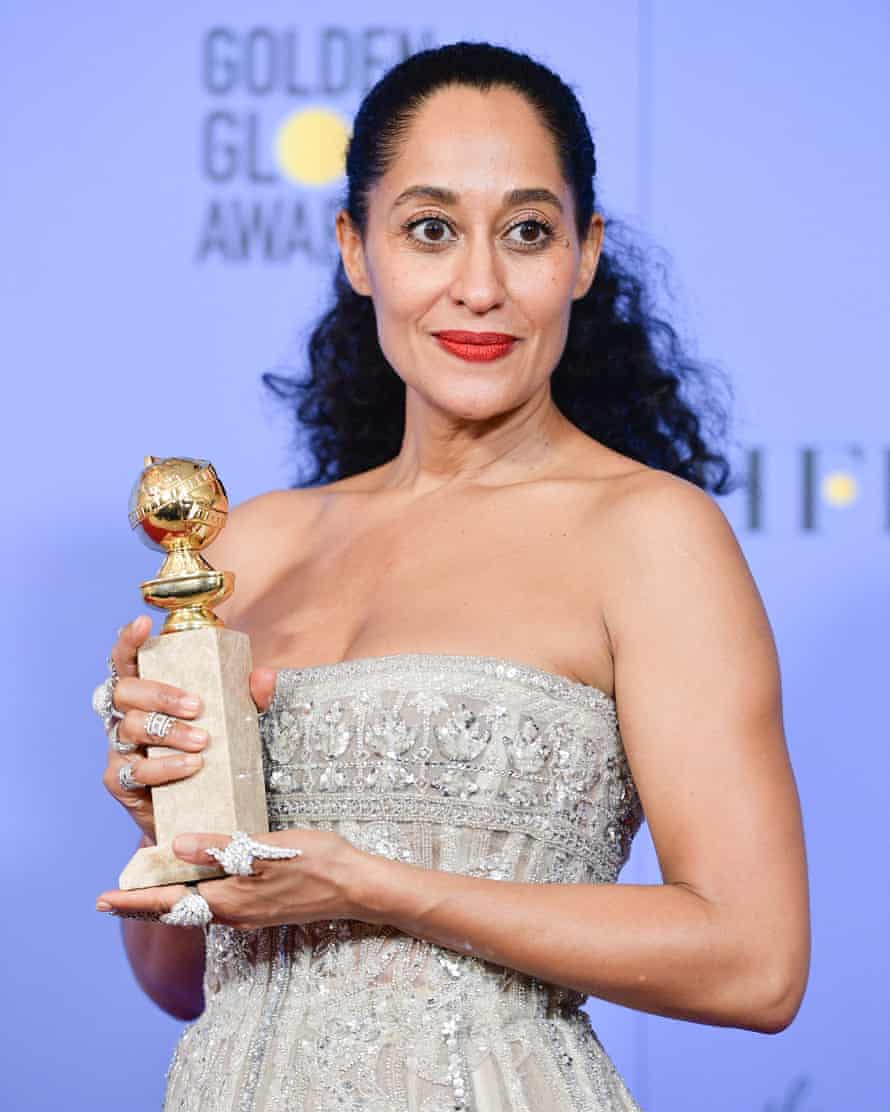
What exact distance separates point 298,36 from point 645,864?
1172mm

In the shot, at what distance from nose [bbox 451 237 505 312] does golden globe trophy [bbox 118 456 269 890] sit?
0.33m

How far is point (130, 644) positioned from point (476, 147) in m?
0.56

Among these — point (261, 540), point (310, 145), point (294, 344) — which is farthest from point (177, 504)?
point (310, 145)

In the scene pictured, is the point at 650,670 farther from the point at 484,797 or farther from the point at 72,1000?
→ the point at 72,1000

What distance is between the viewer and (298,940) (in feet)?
5.16

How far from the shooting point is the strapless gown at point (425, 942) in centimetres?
149

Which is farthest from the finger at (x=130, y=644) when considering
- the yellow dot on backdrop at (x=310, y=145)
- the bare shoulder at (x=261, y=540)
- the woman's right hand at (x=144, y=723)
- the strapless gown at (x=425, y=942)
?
the yellow dot on backdrop at (x=310, y=145)

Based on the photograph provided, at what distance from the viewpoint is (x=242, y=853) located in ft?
4.42

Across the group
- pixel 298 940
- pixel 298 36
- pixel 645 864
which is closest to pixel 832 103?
pixel 298 36

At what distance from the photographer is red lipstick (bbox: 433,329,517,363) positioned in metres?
1.71

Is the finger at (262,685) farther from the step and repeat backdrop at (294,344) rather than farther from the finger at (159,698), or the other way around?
the step and repeat backdrop at (294,344)

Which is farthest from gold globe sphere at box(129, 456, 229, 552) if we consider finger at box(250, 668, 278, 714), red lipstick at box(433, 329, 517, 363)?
red lipstick at box(433, 329, 517, 363)

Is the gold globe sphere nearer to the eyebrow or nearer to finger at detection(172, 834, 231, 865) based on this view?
finger at detection(172, 834, 231, 865)

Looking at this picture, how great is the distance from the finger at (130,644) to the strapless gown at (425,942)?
16 centimetres
